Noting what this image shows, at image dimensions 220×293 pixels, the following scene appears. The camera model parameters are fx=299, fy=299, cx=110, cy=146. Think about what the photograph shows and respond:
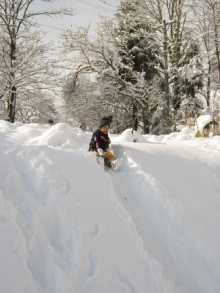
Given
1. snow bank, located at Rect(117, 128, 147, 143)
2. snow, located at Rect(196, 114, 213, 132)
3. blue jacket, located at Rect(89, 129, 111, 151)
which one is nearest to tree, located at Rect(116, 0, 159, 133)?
snow, located at Rect(196, 114, 213, 132)

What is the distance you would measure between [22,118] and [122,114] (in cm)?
689

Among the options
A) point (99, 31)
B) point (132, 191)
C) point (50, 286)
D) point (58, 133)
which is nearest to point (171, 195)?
point (132, 191)

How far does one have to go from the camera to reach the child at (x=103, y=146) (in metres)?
5.01

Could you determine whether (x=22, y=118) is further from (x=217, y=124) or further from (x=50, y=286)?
(x=50, y=286)

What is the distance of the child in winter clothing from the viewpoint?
5.21 m

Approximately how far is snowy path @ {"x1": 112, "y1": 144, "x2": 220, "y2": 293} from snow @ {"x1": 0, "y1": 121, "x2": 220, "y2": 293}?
0.01m

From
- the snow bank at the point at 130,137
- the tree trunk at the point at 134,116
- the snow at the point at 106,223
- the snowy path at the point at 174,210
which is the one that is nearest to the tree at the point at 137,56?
the tree trunk at the point at 134,116

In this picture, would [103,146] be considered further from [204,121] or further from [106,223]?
[204,121]

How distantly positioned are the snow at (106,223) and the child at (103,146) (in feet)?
0.73

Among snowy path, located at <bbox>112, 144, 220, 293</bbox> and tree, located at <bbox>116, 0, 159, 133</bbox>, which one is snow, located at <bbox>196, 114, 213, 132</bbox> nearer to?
snowy path, located at <bbox>112, 144, 220, 293</bbox>

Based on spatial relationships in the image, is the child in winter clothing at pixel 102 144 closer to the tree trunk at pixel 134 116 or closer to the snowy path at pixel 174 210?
the snowy path at pixel 174 210

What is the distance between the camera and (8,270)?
2.65m

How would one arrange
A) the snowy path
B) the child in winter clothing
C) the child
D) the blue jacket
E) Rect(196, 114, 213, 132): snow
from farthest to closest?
Rect(196, 114, 213, 132): snow, the blue jacket, the child in winter clothing, the child, the snowy path

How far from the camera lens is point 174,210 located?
12.3 feet
